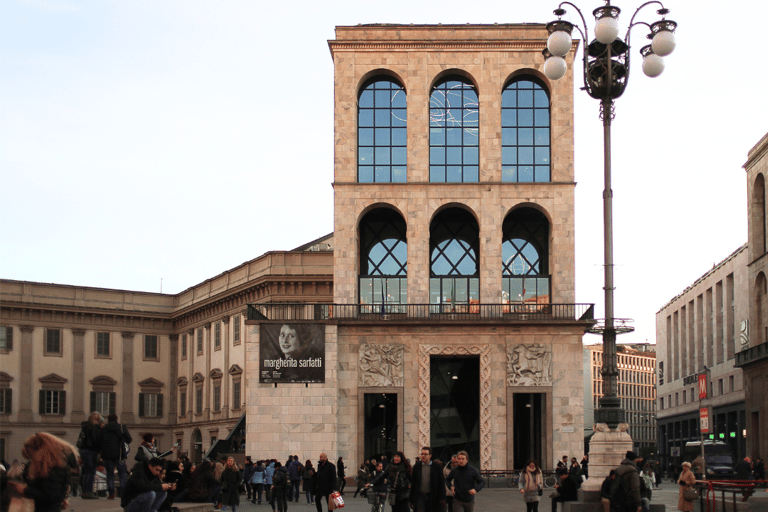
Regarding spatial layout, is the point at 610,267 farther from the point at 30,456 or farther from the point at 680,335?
the point at 680,335

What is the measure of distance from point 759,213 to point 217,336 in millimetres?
39083

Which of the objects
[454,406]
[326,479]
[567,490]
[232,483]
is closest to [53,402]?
[454,406]

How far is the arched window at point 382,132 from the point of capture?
4847 cm

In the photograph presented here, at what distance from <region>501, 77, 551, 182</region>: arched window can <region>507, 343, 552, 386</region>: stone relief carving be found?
8.06 m

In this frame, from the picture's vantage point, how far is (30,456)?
946 cm

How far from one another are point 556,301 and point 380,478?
2773 cm

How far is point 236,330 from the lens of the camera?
68.5m

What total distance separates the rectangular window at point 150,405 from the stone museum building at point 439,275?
30863 mm

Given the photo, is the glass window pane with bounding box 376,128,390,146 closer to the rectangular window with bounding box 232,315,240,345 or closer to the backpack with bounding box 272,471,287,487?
the backpack with bounding box 272,471,287,487

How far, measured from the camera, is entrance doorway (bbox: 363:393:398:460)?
1863 inches

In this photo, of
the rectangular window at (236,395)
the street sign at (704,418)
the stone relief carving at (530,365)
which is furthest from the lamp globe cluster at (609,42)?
the rectangular window at (236,395)

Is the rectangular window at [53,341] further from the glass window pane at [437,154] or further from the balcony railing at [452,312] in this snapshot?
the glass window pane at [437,154]

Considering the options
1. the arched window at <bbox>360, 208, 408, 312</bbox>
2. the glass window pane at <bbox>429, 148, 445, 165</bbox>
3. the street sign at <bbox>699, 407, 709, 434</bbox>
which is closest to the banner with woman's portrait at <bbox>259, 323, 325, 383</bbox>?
the arched window at <bbox>360, 208, 408, 312</bbox>

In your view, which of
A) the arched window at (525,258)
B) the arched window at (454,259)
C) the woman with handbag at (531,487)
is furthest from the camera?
the arched window at (454,259)
